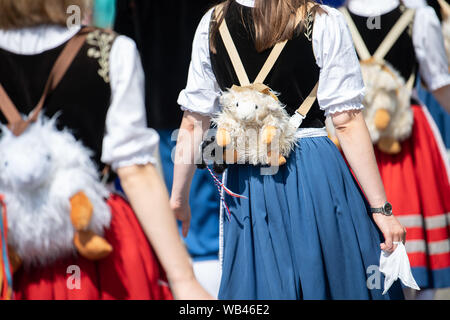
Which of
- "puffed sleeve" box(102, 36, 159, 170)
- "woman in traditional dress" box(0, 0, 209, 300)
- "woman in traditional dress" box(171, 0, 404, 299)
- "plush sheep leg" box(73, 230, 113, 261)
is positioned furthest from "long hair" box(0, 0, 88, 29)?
"woman in traditional dress" box(171, 0, 404, 299)

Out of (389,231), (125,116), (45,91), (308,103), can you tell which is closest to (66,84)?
(45,91)

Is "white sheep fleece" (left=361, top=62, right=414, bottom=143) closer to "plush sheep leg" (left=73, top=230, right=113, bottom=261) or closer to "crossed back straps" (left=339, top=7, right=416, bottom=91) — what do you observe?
"crossed back straps" (left=339, top=7, right=416, bottom=91)

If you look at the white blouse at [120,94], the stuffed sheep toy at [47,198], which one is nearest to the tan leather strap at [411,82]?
the white blouse at [120,94]

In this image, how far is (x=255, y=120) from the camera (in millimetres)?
1883

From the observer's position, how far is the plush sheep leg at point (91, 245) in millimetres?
1447

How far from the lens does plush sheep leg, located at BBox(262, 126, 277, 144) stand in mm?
1862

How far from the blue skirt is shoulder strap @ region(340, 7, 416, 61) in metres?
0.94

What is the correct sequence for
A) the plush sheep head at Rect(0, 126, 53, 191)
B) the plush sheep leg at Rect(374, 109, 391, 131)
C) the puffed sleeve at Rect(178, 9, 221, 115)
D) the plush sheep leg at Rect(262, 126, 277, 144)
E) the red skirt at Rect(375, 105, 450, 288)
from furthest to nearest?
the red skirt at Rect(375, 105, 450, 288)
the plush sheep leg at Rect(374, 109, 391, 131)
the puffed sleeve at Rect(178, 9, 221, 115)
the plush sheep leg at Rect(262, 126, 277, 144)
the plush sheep head at Rect(0, 126, 53, 191)

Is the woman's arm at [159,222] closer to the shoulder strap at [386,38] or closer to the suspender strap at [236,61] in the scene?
the suspender strap at [236,61]

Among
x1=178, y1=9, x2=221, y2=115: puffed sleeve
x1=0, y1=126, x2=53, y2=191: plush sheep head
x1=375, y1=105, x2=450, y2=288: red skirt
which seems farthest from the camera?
x1=375, y1=105, x2=450, y2=288: red skirt

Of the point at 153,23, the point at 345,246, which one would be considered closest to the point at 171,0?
the point at 153,23

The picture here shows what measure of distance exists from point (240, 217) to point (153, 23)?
199cm

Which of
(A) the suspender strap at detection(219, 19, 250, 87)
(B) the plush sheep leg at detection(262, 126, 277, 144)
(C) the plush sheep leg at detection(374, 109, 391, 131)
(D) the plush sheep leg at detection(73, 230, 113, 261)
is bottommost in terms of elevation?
(D) the plush sheep leg at detection(73, 230, 113, 261)

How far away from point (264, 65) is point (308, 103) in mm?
185
